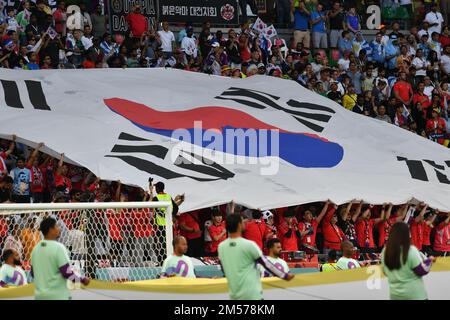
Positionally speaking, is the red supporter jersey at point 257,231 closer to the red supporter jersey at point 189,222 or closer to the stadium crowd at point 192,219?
the stadium crowd at point 192,219

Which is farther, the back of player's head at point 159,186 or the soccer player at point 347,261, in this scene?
the back of player's head at point 159,186

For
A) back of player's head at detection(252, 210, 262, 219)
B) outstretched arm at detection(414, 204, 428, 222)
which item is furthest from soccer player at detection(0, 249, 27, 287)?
outstretched arm at detection(414, 204, 428, 222)

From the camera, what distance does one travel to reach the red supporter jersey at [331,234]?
20484mm

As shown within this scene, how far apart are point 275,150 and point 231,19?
6.65 meters

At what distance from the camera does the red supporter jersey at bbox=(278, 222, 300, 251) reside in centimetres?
1978

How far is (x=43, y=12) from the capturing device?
985 inches

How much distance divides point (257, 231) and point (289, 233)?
1.93 feet

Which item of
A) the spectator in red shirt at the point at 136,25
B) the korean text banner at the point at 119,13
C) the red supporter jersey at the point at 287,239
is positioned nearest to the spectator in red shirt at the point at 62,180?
the red supporter jersey at the point at 287,239

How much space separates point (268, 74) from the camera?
26.2 metres

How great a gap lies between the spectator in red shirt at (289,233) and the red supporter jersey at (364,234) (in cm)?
132

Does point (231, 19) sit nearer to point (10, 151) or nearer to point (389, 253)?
point (10, 151)

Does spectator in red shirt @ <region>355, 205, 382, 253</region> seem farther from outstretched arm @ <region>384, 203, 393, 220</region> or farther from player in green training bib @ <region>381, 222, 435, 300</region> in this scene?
player in green training bib @ <region>381, 222, 435, 300</region>

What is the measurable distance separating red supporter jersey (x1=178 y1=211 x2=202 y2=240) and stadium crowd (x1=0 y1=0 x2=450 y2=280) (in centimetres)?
2
